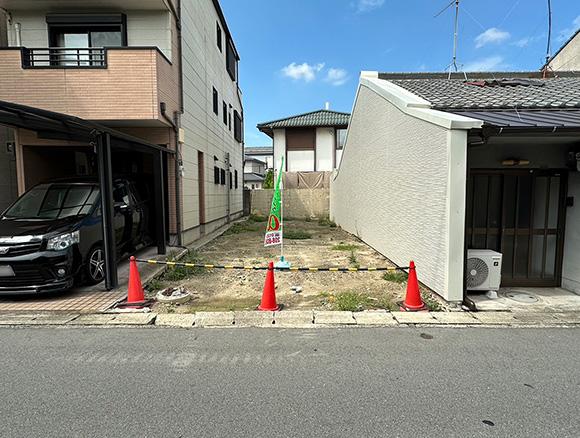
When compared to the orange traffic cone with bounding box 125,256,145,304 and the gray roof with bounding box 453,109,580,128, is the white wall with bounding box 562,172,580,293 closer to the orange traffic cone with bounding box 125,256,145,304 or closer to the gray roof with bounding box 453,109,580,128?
the gray roof with bounding box 453,109,580,128

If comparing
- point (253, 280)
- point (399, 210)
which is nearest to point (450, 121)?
point (399, 210)

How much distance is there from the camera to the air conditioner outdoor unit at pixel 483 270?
504 cm

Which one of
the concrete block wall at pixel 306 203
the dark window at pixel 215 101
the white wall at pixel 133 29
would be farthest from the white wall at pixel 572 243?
the concrete block wall at pixel 306 203

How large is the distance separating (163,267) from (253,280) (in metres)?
2.01

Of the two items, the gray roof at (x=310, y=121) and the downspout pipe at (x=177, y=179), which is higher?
the gray roof at (x=310, y=121)

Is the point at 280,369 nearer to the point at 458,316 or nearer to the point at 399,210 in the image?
the point at 458,316

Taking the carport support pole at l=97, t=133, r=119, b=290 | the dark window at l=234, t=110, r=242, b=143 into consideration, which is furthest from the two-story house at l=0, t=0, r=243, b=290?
the dark window at l=234, t=110, r=242, b=143

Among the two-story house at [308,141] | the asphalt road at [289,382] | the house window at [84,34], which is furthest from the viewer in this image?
the two-story house at [308,141]

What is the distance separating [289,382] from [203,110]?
10411mm

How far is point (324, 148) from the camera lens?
858 inches

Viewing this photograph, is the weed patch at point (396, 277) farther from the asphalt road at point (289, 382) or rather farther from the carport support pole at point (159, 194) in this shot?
the carport support pole at point (159, 194)

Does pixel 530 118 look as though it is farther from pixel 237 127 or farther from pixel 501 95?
pixel 237 127

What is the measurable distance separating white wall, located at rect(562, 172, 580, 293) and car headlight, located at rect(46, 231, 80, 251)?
7.99 metres

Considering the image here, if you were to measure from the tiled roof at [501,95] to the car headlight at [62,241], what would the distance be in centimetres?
628
